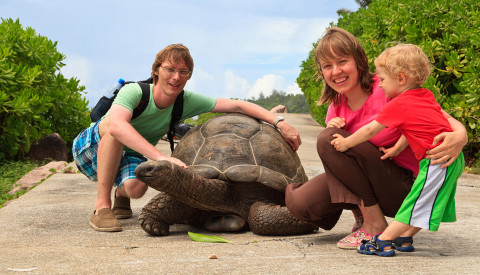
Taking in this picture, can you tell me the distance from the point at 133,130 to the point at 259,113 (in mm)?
1138

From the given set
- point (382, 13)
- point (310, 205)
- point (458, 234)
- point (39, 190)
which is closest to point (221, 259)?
point (310, 205)

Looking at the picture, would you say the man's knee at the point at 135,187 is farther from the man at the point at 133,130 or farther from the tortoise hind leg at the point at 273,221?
the tortoise hind leg at the point at 273,221

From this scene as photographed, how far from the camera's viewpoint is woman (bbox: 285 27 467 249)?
10.1 ft

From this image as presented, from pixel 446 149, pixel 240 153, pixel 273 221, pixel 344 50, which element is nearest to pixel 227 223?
pixel 273 221

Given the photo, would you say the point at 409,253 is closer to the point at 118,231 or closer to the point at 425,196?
the point at 425,196

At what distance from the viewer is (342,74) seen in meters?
3.19

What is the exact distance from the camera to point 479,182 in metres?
7.12

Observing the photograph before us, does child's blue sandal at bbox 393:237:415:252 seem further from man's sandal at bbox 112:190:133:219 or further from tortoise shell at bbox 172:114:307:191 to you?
man's sandal at bbox 112:190:133:219

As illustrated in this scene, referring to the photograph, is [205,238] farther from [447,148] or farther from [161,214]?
[447,148]

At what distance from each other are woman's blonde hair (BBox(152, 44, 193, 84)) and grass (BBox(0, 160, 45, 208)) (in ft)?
9.76

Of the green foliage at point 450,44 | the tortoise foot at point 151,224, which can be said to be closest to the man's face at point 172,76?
Result: the tortoise foot at point 151,224

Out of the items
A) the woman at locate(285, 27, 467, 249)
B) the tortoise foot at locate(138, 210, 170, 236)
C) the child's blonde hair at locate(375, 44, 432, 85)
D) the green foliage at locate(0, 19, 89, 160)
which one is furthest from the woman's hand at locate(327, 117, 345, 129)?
the green foliage at locate(0, 19, 89, 160)

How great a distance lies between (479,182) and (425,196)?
488 centimetres

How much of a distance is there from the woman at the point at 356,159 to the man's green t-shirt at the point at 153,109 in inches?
53.8
